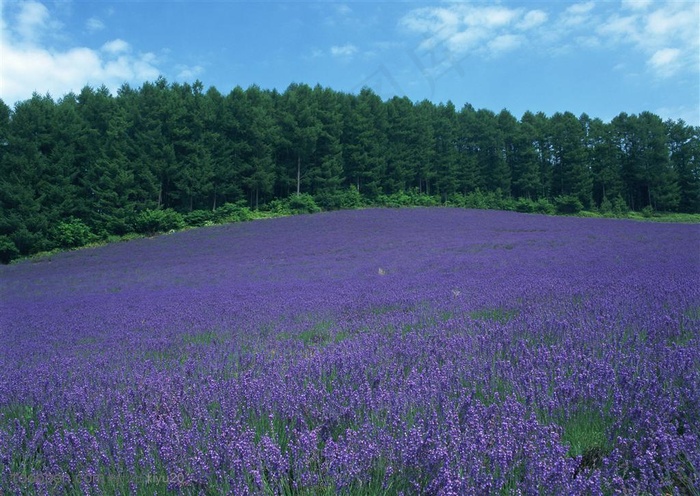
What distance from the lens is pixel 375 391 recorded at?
2.63 metres

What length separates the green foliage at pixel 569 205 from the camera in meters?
37.3

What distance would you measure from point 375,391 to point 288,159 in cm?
3682

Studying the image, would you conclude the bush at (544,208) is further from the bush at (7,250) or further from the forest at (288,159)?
the bush at (7,250)

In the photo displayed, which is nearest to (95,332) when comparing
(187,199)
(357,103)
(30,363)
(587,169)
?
(30,363)

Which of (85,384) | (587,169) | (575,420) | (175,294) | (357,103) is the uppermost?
(357,103)

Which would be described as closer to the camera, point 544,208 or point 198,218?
point 198,218

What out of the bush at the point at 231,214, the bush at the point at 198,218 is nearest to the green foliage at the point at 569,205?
the bush at the point at 231,214

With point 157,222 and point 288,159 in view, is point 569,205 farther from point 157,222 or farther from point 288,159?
point 157,222

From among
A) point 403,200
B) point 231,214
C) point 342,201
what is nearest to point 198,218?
point 231,214

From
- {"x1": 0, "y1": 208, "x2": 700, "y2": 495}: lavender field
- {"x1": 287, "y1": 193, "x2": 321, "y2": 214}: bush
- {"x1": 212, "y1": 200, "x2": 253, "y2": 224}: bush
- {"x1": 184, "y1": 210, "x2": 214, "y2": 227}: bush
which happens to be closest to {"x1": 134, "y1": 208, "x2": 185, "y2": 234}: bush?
{"x1": 184, "y1": 210, "x2": 214, "y2": 227}: bush

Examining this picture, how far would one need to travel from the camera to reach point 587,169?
4166 centimetres

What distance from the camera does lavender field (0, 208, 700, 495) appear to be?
1759 millimetres

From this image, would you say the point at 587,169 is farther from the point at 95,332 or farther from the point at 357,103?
the point at 95,332

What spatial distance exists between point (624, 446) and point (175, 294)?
358 inches
